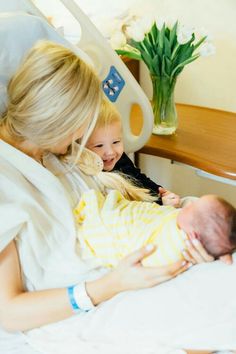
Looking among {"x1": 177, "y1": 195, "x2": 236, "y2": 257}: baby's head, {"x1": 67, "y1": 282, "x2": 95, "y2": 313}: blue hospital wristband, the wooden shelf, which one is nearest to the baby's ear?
{"x1": 177, "y1": 195, "x2": 236, "y2": 257}: baby's head

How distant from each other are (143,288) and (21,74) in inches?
23.2

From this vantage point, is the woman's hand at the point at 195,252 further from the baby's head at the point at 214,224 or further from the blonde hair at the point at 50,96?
the blonde hair at the point at 50,96

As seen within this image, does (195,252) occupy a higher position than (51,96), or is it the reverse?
(51,96)

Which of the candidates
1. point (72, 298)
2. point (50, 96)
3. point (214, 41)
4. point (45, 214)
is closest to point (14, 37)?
point (50, 96)

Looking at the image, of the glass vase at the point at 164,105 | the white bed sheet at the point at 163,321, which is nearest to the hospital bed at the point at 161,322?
the white bed sheet at the point at 163,321

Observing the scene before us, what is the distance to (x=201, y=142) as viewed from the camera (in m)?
1.78

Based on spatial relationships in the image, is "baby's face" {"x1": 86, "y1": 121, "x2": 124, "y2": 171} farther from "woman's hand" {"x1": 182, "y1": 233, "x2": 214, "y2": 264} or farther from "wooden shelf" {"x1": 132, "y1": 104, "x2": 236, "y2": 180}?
"woman's hand" {"x1": 182, "y1": 233, "x2": 214, "y2": 264}

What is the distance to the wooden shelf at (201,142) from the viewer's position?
163 cm

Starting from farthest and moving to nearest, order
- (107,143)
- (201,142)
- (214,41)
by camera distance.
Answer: (214,41) → (201,142) → (107,143)

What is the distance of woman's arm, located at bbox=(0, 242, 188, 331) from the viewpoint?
42.8 inches

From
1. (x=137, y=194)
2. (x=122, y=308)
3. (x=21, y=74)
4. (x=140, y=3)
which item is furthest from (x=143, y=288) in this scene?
(x=140, y=3)

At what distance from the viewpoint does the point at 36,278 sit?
116cm

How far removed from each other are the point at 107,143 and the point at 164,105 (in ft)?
1.51

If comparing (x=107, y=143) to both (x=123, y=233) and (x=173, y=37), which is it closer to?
(x=123, y=233)
